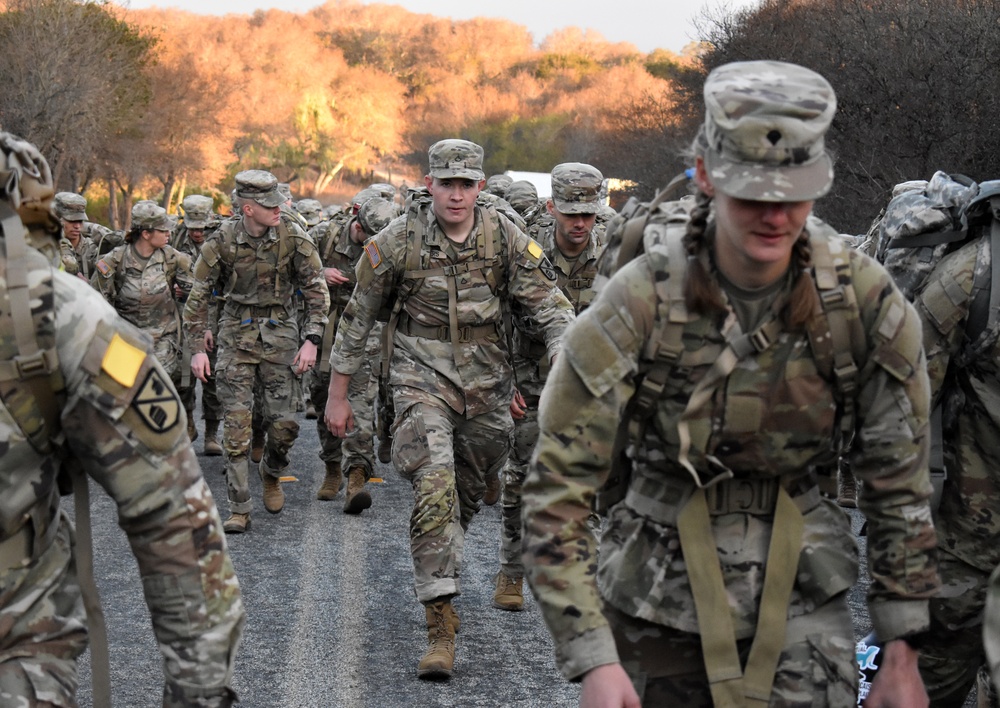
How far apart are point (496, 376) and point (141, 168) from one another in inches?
2161

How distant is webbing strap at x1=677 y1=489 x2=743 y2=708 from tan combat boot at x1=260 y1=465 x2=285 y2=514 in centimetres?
765

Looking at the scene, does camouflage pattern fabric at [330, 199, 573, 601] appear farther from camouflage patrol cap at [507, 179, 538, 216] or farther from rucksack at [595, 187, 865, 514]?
camouflage patrol cap at [507, 179, 538, 216]

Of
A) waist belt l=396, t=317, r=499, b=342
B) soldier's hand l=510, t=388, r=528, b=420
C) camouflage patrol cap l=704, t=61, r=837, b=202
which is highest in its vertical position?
camouflage patrol cap l=704, t=61, r=837, b=202

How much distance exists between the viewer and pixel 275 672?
262 inches

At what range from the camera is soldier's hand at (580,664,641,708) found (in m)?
2.94

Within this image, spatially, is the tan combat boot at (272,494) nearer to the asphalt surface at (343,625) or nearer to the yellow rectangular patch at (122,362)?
the asphalt surface at (343,625)

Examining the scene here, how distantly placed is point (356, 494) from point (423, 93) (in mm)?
132227

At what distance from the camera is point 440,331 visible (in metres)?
7.22

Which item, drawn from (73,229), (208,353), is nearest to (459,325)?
(208,353)

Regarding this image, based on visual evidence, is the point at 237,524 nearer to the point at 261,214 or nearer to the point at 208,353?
the point at 261,214

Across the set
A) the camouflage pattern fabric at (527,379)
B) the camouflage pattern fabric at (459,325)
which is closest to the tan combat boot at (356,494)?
the camouflage pattern fabric at (527,379)

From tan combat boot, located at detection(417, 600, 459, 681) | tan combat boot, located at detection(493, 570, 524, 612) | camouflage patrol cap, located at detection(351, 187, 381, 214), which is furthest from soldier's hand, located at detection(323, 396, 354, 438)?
camouflage patrol cap, located at detection(351, 187, 381, 214)

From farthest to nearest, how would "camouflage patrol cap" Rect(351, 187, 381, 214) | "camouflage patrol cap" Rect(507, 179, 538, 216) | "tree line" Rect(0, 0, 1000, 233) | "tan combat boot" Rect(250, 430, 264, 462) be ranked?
"tree line" Rect(0, 0, 1000, 233), "camouflage patrol cap" Rect(507, 179, 538, 216), "camouflage patrol cap" Rect(351, 187, 381, 214), "tan combat boot" Rect(250, 430, 264, 462)

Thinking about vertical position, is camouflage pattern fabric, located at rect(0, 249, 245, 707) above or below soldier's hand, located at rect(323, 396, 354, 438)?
above
